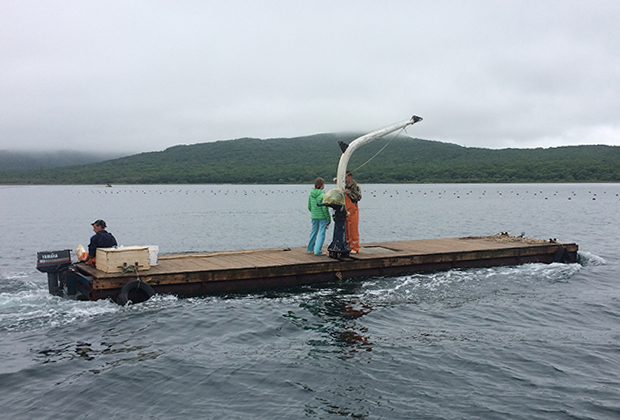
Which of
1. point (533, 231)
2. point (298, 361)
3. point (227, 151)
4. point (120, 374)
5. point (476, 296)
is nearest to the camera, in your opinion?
point (120, 374)

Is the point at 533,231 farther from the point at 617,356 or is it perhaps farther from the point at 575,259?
the point at 617,356

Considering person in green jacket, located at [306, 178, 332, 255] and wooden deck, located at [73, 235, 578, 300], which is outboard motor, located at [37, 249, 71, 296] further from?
person in green jacket, located at [306, 178, 332, 255]

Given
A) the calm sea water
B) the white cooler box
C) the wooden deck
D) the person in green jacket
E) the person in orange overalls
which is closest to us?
the calm sea water

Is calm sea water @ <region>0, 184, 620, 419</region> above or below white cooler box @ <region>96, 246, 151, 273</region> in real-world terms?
below

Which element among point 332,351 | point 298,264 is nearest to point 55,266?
point 298,264

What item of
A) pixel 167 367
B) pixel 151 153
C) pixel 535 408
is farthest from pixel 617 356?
pixel 151 153

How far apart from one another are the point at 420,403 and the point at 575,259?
14550 mm

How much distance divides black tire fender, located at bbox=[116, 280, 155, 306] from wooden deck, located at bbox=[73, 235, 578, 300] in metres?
0.21

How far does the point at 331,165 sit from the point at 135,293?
142291 millimetres

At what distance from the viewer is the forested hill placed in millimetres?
141250

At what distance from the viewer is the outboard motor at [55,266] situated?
13.4 meters

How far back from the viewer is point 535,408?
25.7ft

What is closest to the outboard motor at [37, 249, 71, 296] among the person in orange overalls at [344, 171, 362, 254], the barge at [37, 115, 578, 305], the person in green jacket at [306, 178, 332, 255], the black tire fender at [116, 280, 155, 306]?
the barge at [37, 115, 578, 305]

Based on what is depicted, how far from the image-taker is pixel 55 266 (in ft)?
44.5
